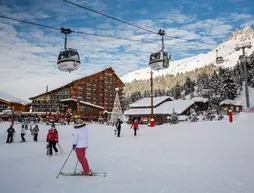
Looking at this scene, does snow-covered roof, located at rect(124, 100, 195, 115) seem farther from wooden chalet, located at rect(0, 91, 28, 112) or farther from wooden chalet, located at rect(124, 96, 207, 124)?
wooden chalet, located at rect(0, 91, 28, 112)

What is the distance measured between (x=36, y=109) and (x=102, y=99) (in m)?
21.1

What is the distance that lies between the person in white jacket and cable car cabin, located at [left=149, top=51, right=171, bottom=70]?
33.4 ft

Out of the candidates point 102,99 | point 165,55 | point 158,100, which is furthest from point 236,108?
point 165,55

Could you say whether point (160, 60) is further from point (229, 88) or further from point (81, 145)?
point (229, 88)

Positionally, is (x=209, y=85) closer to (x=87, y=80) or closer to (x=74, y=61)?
(x=87, y=80)

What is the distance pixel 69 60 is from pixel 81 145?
360 inches

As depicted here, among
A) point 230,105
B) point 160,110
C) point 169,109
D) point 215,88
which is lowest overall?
point 160,110

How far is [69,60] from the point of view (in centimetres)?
1414

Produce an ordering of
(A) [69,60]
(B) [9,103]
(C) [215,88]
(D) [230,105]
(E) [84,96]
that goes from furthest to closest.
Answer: (E) [84,96] → (C) [215,88] → (B) [9,103] → (D) [230,105] → (A) [69,60]

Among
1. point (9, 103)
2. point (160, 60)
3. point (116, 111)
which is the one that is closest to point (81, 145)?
point (160, 60)

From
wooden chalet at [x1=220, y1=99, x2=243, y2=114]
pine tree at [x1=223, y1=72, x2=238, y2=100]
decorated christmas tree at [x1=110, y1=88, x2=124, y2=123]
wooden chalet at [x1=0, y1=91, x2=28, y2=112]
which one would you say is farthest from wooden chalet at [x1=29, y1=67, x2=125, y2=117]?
pine tree at [x1=223, y1=72, x2=238, y2=100]

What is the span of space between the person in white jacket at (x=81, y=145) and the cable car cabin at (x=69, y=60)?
8742 mm

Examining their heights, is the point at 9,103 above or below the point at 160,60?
below

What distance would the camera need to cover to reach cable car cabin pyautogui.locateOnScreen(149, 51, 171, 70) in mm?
15290
